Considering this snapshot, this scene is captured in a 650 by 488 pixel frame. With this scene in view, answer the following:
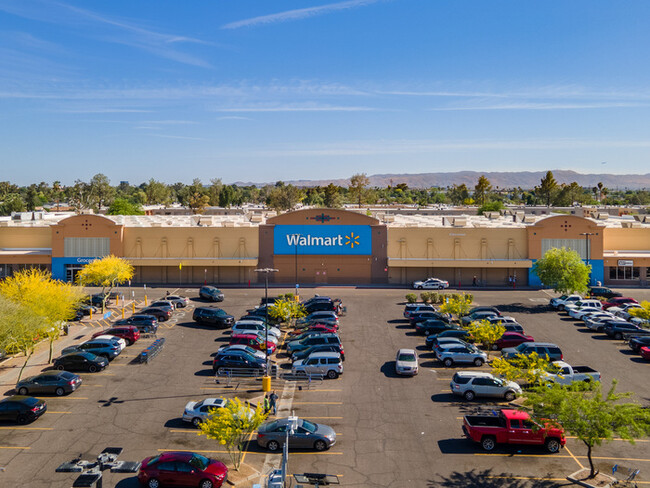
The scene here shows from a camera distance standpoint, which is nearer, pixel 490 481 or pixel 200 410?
pixel 490 481

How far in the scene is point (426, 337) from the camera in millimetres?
42469

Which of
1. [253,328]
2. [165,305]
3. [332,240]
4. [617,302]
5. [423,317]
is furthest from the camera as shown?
[332,240]

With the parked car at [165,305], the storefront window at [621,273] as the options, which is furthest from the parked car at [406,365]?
the storefront window at [621,273]

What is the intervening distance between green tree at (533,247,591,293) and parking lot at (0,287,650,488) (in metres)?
12.0

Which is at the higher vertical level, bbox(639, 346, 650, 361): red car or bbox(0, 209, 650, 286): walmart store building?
bbox(0, 209, 650, 286): walmart store building

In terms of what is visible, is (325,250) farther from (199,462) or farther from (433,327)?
(199,462)

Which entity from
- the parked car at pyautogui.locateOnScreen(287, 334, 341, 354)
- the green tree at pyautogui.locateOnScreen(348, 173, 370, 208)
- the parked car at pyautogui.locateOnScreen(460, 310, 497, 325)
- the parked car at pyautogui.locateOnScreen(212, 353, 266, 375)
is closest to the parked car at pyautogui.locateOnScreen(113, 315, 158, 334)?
the parked car at pyautogui.locateOnScreen(212, 353, 266, 375)

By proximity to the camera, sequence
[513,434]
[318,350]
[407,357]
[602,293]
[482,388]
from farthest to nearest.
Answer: [602,293] < [318,350] < [407,357] < [482,388] < [513,434]

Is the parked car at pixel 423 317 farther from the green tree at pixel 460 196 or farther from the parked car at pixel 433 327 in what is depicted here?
the green tree at pixel 460 196

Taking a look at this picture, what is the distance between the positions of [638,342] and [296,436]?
27.2 metres

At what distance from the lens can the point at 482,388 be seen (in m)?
30.0

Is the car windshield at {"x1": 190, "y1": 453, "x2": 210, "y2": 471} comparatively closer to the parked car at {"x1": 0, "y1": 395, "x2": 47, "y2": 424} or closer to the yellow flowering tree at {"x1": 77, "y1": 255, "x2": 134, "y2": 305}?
the parked car at {"x1": 0, "y1": 395, "x2": 47, "y2": 424}

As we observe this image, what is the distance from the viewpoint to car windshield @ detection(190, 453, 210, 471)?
68.4 ft

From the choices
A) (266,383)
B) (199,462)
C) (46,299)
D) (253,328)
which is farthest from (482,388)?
(46,299)
